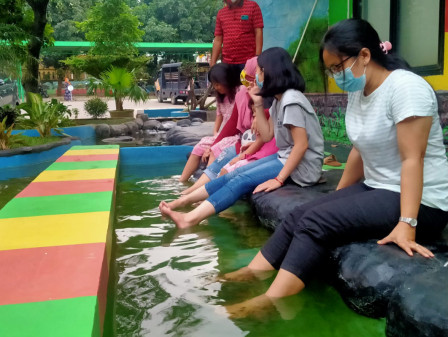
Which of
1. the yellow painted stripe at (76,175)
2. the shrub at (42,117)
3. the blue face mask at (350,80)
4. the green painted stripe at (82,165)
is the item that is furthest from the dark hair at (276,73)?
the shrub at (42,117)

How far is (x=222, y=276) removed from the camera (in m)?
2.52

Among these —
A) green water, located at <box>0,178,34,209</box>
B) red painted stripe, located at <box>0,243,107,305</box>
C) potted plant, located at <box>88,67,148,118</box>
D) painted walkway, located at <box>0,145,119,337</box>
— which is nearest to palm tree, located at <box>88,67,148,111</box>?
potted plant, located at <box>88,67,148,118</box>

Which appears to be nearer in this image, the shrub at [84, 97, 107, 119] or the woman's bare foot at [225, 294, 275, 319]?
the woman's bare foot at [225, 294, 275, 319]

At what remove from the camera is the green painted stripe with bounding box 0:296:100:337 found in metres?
1.51

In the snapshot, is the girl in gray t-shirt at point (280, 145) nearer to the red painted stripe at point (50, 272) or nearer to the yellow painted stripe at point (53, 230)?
the yellow painted stripe at point (53, 230)

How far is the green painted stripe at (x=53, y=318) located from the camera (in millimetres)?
1507

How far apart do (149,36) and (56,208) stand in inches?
1338

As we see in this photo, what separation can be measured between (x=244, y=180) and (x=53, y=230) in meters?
1.29

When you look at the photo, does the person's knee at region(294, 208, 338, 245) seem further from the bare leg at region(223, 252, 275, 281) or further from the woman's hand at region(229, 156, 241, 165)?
the woman's hand at region(229, 156, 241, 165)

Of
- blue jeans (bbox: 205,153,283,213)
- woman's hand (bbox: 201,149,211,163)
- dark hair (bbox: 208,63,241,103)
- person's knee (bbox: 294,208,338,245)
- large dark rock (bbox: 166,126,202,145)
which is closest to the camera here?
person's knee (bbox: 294,208,338,245)

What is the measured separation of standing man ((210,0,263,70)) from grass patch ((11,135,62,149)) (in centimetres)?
386

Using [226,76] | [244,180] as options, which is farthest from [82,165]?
[244,180]

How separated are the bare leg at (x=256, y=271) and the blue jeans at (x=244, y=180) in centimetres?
82

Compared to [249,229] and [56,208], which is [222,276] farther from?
[56,208]
